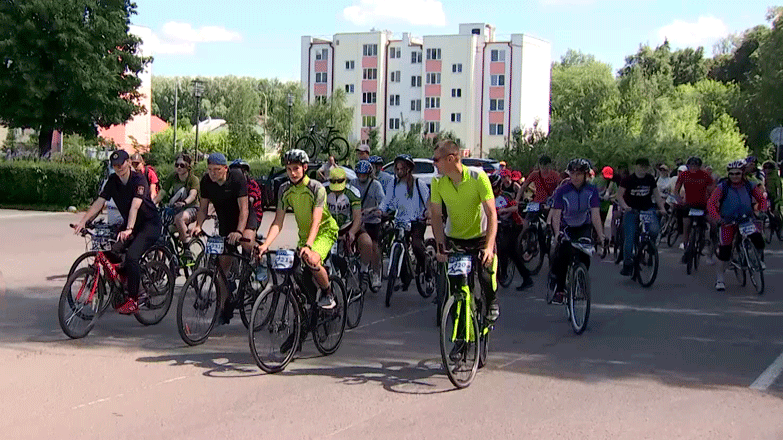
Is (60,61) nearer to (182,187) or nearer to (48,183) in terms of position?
(48,183)

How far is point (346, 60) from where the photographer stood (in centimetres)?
9681

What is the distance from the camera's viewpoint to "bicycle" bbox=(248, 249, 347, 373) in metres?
7.43

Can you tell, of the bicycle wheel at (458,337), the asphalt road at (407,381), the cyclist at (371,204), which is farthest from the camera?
the cyclist at (371,204)

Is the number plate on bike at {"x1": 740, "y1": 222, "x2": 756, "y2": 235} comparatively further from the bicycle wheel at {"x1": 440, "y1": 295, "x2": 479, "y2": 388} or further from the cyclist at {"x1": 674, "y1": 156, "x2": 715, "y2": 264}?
the bicycle wheel at {"x1": 440, "y1": 295, "x2": 479, "y2": 388}

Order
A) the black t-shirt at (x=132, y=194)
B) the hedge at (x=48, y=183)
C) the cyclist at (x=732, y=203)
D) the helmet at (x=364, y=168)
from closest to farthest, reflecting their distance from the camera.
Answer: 1. the black t-shirt at (x=132, y=194)
2. the helmet at (x=364, y=168)
3. the cyclist at (x=732, y=203)
4. the hedge at (x=48, y=183)

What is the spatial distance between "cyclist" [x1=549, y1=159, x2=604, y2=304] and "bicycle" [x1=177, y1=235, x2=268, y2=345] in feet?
9.97

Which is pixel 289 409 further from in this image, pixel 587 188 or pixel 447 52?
pixel 447 52

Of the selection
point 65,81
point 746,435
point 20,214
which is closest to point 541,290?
point 746,435

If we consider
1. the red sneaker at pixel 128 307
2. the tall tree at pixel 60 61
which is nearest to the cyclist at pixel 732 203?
the red sneaker at pixel 128 307

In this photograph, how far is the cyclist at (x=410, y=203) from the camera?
38.5ft

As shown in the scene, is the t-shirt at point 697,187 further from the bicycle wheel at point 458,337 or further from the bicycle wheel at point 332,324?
the bicycle wheel at point 458,337

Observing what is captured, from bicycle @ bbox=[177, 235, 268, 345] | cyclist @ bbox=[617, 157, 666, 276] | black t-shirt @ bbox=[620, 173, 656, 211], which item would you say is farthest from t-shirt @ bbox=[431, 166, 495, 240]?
black t-shirt @ bbox=[620, 173, 656, 211]

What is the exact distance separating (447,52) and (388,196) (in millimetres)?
81922

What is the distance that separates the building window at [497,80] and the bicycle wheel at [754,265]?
80.3 metres
